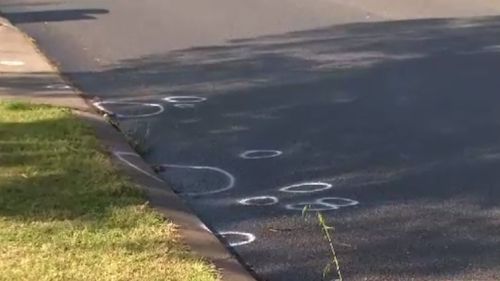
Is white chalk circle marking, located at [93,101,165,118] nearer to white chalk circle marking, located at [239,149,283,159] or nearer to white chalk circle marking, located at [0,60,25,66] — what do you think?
white chalk circle marking, located at [239,149,283,159]

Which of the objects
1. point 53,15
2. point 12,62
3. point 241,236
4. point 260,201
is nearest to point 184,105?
point 12,62

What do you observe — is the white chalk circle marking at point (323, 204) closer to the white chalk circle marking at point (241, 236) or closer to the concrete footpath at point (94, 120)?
the white chalk circle marking at point (241, 236)

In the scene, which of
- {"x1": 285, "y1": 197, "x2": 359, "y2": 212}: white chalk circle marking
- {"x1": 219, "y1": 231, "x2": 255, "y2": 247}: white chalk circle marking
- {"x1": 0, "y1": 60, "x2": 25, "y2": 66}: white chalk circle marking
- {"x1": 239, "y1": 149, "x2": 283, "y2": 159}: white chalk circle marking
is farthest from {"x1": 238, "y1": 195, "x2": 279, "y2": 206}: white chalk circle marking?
{"x1": 0, "y1": 60, "x2": 25, "y2": 66}: white chalk circle marking

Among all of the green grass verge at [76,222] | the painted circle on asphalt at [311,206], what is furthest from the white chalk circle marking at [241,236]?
the painted circle on asphalt at [311,206]

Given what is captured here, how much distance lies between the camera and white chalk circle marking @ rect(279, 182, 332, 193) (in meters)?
8.64

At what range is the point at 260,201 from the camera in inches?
331

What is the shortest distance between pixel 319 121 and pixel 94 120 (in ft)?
6.47

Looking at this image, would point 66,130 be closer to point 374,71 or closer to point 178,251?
point 178,251

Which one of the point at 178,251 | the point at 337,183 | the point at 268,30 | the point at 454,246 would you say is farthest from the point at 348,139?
the point at 268,30

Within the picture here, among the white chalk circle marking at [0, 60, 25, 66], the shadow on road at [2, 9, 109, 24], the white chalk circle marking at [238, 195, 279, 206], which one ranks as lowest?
the shadow on road at [2, 9, 109, 24]

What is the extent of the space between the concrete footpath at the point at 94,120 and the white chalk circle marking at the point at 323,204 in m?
0.71

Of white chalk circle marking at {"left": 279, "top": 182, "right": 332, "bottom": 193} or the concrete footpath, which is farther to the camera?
white chalk circle marking at {"left": 279, "top": 182, "right": 332, "bottom": 193}

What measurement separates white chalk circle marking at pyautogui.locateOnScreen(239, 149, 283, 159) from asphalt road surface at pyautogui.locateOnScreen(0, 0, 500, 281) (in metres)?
0.02

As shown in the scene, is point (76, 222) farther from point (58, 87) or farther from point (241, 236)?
point (58, 87)
